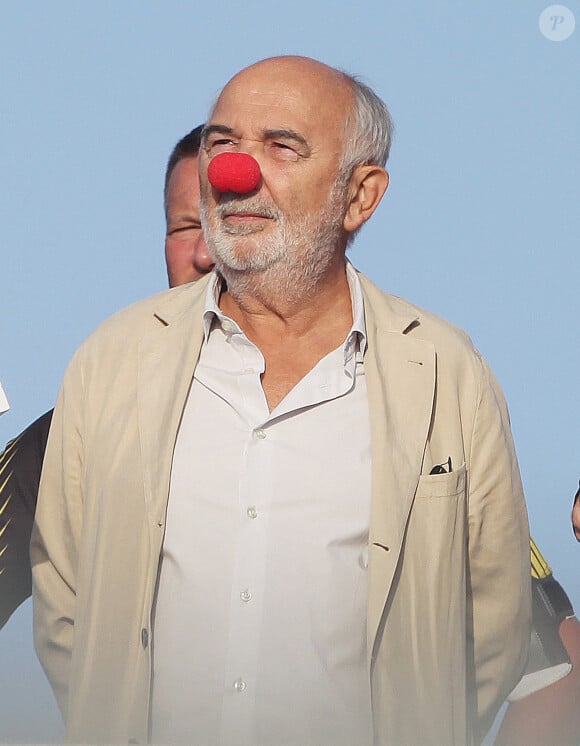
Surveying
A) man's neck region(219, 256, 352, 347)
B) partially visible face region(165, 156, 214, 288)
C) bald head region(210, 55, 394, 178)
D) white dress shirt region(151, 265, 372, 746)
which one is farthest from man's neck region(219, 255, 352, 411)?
partially visible face region(165, 156, 214, 288)

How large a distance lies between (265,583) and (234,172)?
2.26 feet

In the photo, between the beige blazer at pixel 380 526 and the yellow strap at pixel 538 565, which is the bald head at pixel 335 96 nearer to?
the beige blazer at pixel 380 526

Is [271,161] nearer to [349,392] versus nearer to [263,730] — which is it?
[349,392]

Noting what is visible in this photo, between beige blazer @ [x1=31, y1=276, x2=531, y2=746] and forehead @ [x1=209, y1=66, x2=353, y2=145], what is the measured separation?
0.32m

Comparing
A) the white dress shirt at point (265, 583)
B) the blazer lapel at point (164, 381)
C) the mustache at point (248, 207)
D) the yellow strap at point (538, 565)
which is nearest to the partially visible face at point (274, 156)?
the mustache at point (248, 207)

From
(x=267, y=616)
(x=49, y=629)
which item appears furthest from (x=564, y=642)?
(x=49, y=629)

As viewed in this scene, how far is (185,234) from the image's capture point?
3.06 metres

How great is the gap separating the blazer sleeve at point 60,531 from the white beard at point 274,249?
0.34 metres

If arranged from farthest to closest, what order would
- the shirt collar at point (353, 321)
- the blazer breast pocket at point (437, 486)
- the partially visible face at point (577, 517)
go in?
the partially visible face at point (577, 517), the shirt collar at point (353, 321), the blazer breast pocket at point (437, 486)

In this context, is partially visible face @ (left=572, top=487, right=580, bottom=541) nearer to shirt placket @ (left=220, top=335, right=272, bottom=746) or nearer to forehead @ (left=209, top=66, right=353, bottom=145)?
shirt placket @ (left=220, top=335, right=272, bottom=746)

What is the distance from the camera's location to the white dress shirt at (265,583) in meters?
2.29

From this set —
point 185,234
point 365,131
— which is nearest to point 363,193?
point 365,131

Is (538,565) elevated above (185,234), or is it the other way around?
→ (185,234)

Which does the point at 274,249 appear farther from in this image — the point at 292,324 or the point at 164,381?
the point at 164,381
